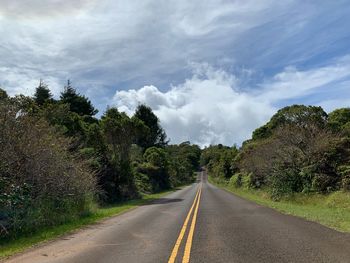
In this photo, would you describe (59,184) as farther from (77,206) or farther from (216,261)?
(216,261)

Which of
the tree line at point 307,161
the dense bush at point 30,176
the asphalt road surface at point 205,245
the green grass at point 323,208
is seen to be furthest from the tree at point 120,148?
the asphalt road surface at point 205,245

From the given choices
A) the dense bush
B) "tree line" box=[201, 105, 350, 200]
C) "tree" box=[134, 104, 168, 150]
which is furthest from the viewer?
"tree" box=[134, 104, 168, 150]

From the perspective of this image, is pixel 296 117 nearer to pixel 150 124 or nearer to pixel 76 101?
pixel 76 101

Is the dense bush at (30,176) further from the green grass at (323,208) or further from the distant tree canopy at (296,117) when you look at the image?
the distant tree canopy at (296,117)

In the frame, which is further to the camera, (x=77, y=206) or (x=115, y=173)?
(x=115, y=173)

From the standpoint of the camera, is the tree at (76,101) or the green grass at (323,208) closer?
the green grass at (323,208)

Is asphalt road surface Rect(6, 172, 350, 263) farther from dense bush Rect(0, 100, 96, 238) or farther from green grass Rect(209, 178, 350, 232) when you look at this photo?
→ dense bush Rect(0, 100, 96, 238)

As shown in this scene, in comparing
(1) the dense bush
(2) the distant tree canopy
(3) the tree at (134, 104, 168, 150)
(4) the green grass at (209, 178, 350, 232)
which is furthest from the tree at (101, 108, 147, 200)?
(3) the tree at (134, 104, 168, 150)

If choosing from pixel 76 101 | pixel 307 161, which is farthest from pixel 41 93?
pixel 307 161

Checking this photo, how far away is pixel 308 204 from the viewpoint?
25.2m

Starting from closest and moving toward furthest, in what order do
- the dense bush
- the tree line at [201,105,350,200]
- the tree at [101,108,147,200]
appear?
the dense bush
the tree line at [201,105,350,200]
the tree at [101,108,147,200]

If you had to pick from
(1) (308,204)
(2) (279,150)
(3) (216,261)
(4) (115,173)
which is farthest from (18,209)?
(4) (115,173)

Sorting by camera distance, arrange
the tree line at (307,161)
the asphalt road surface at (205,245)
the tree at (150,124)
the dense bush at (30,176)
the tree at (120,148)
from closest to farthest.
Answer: the asphalt road surface at (205,245) < the dense bush at (30,176) < the tree line at (307,161) < the tree at (120,148) < the tree at (150,124)

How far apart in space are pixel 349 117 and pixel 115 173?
32746 mm
